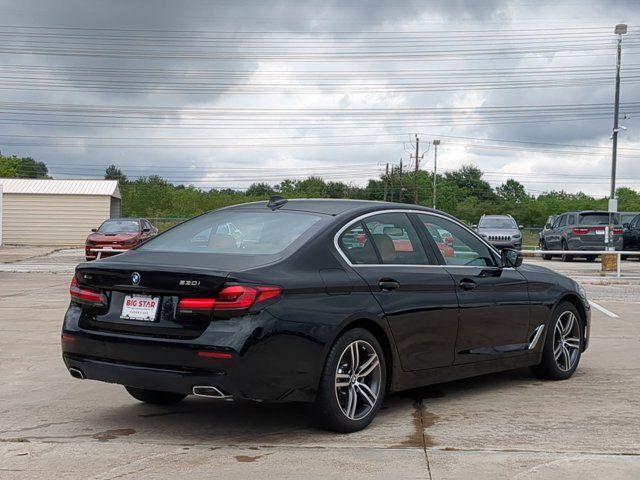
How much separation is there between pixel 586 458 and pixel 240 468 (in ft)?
6.81

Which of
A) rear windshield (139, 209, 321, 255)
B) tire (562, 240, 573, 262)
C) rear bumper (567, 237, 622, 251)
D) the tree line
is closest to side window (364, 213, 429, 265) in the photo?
rear windshield (139, 209, 321, 255)

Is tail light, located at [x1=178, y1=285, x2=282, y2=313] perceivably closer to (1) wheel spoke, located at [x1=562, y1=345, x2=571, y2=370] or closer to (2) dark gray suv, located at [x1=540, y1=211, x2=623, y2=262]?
(1) wheel spoke, located at [x1=562, y1=345, x2=571, y2=370]

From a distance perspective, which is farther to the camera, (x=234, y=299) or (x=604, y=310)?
(x=604, y=310)

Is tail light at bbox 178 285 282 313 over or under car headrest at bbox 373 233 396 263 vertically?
under

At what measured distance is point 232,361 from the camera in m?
5.35

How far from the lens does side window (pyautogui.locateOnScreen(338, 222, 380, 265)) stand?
6.23 m

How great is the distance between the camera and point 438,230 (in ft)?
23.5

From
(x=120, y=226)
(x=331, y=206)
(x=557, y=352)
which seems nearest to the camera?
(x=331, y=206)

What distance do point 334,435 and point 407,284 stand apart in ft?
4.10

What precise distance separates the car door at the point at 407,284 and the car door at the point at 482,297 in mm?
144

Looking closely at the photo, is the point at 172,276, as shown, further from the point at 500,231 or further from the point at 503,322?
the point at 500,231

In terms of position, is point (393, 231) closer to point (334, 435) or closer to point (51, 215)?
point (334, 435)

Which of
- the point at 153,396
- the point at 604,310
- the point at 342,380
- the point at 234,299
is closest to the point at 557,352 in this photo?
the point at 342,380

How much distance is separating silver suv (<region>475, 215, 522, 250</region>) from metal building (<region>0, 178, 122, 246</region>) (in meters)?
20.3
